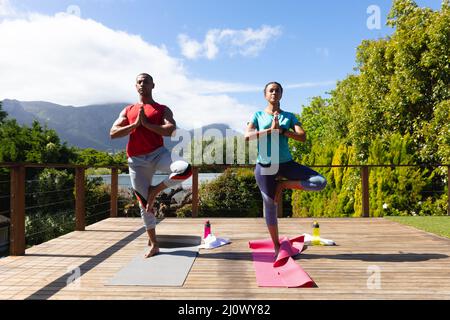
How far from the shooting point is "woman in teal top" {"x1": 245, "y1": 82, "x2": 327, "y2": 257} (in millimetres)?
3145

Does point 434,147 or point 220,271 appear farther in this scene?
point 434,147

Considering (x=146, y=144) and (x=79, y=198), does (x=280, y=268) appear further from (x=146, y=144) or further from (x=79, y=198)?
(x=79, y=198)

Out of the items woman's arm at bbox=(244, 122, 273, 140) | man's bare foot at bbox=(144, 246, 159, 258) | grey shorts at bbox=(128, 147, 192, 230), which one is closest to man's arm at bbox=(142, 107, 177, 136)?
grey shorts at bbox=(128, 147, 192, 230)

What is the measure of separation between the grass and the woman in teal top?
2.54 meters

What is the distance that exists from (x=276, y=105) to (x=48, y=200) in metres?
19.9

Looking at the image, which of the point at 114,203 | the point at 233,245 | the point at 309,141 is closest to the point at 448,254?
the point at 233,245

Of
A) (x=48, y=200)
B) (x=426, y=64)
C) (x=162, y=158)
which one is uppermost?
(x=426, y=64)

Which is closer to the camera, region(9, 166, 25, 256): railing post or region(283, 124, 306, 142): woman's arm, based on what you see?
region(283, 124, 306, 142): woman's arm

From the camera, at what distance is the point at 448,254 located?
3619 mm

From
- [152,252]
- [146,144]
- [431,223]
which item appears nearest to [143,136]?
[146,144]

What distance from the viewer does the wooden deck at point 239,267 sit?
2453mm

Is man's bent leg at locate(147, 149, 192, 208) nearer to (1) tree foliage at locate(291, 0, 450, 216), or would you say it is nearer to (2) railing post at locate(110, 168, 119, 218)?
(2) railing post at locate(110, 168, 119, 218)

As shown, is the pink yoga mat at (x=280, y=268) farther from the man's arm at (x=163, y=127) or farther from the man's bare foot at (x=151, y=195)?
the man's arm at (x=163, y=127)

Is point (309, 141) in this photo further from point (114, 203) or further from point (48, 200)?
point (114, 203)
